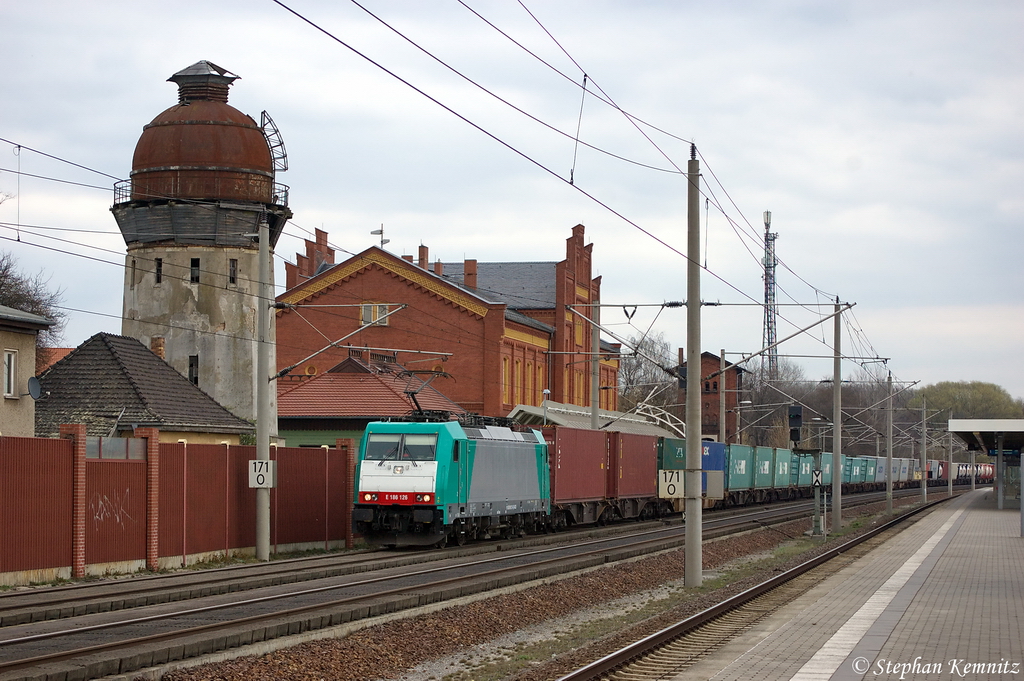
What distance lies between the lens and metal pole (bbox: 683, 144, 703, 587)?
21031 millimetres

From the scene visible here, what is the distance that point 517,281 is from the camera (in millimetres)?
73375

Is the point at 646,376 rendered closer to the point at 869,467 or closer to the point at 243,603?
the point at 869,467

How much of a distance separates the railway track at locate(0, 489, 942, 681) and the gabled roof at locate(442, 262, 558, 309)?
43203mm

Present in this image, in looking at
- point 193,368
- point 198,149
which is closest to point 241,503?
point 193,368

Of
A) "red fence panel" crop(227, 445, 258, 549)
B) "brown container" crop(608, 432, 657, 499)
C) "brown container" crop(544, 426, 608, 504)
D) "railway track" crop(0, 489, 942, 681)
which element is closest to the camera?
"railway track" crop(0, 489, 942, 681)

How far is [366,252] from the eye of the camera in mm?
62531

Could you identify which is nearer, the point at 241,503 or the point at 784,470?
the point at 241,503

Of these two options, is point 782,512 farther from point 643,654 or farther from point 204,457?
point 643,654

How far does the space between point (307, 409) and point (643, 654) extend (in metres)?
39.4

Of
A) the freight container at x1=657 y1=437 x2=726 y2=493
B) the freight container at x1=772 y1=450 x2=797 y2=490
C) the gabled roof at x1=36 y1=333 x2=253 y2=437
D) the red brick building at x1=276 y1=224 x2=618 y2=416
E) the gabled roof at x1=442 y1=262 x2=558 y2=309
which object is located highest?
the gabled roof at x1=442 y1=262 x2=558 y2=309

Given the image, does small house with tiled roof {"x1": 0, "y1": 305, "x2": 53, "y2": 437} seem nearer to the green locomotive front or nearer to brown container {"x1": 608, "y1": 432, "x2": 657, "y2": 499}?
the green locomotive front

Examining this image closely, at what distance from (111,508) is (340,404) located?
2836 cm

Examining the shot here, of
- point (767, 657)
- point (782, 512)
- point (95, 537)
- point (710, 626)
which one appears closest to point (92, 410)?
point (95, 537)

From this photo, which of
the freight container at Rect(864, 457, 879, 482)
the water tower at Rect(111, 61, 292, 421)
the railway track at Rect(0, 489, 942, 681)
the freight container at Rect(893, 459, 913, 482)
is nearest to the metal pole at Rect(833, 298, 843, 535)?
the railway track at Rect(0, 489, 942, 681)
